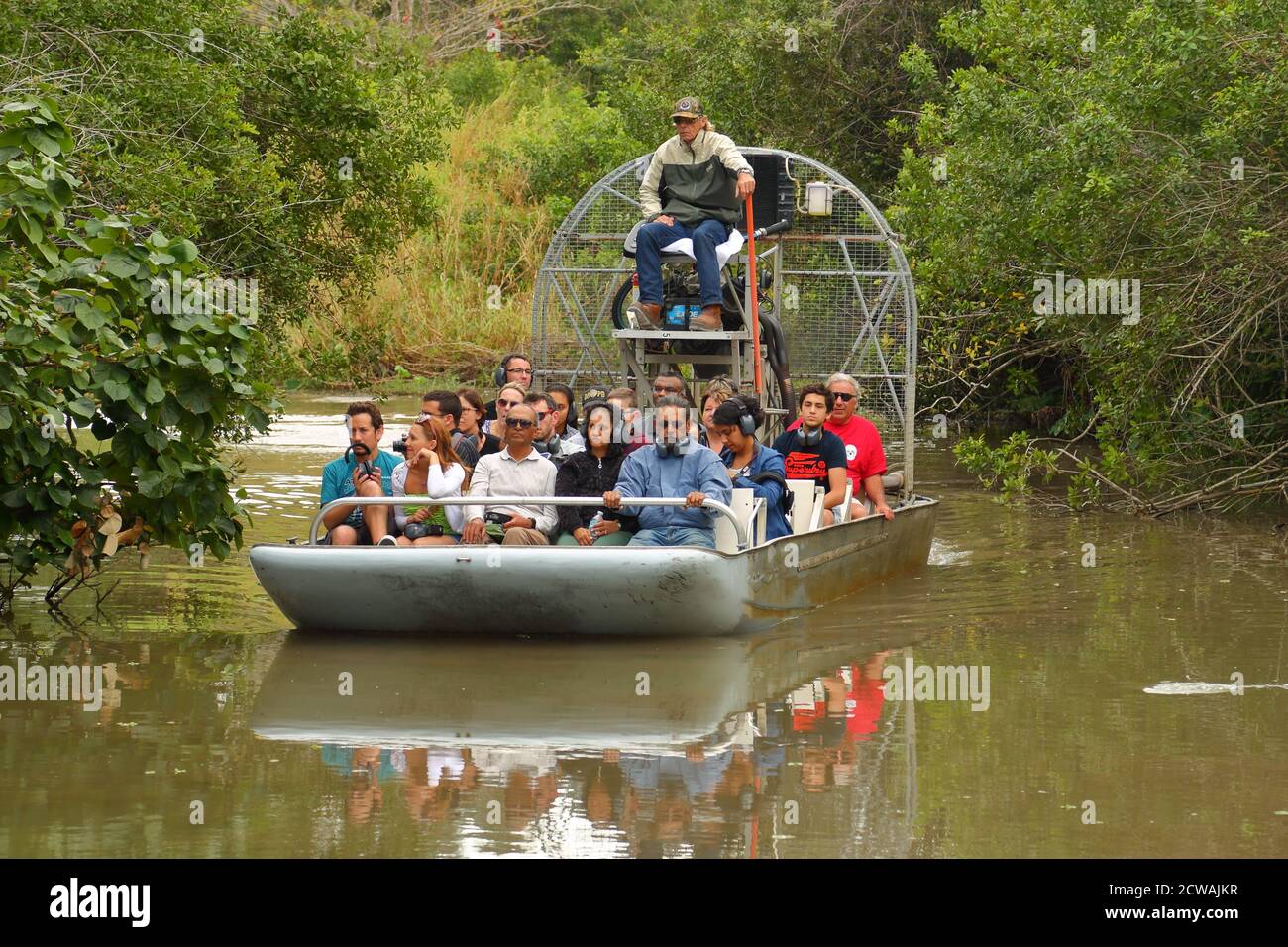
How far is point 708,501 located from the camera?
990cm

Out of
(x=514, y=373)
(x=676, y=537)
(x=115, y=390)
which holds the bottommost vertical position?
(x=676, y=537)

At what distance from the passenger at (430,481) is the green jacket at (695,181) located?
3229 millimetres

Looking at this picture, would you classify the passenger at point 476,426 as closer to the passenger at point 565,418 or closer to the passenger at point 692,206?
the passenger at point 565,418

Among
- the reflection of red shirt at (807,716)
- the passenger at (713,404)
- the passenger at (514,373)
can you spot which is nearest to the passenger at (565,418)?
the passenger at (514,373)

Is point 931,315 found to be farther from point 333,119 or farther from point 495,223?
point 495,223

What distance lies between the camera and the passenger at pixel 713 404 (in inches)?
448

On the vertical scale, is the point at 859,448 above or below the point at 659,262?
below

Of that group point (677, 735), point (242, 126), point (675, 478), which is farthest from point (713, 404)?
point (242, 126)

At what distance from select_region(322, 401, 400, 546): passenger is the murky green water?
73 cm

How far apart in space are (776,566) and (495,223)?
847 inches

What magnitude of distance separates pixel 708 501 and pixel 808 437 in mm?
1969

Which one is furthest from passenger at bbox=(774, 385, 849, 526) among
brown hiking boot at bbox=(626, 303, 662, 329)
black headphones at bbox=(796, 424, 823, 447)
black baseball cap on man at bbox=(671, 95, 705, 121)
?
black baseball cap on man at bbox=(671, 95, 705, 121)

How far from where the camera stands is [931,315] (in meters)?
18.6

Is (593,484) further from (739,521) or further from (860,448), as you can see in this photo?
(860,448)
